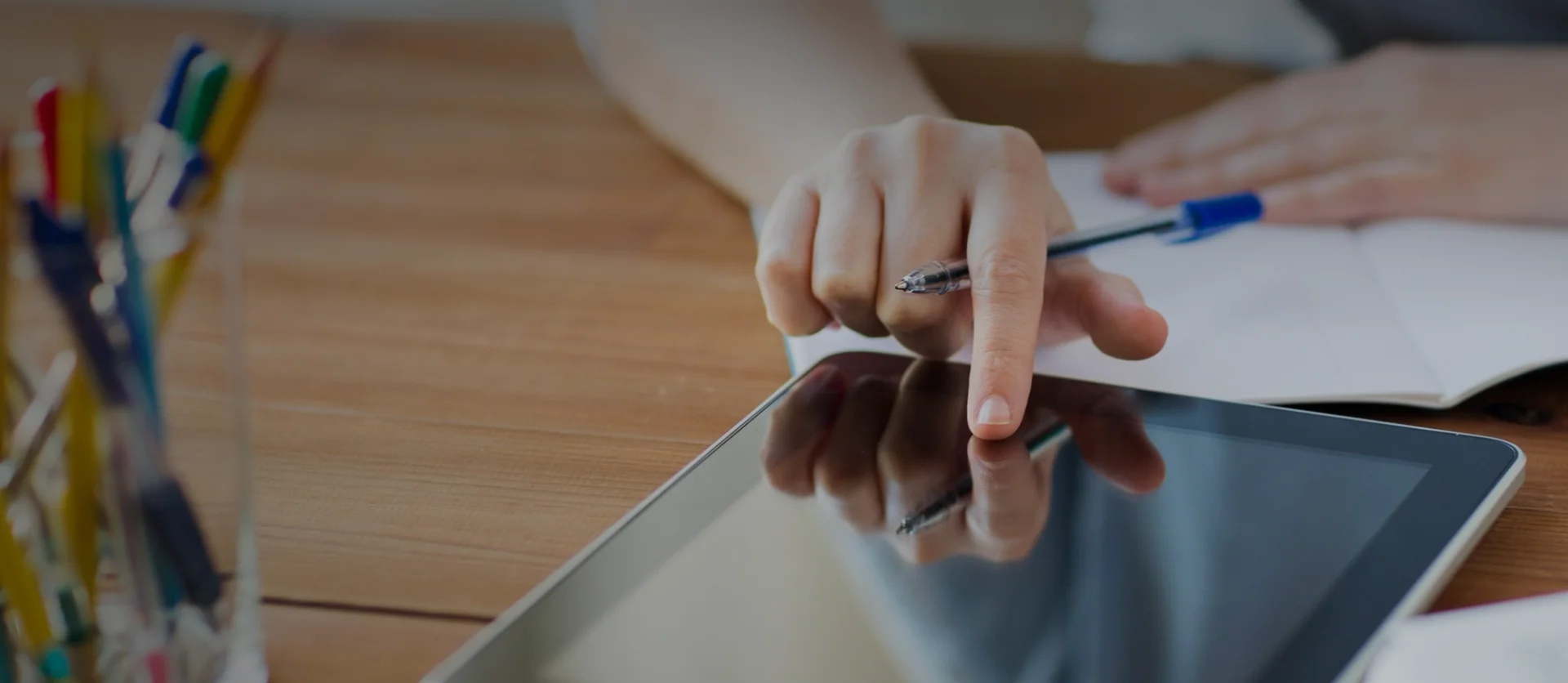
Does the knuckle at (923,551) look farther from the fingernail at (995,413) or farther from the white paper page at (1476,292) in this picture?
the white paper page at (1476,292)

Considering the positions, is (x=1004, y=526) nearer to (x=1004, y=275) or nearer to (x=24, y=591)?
(x=1004, y=275)

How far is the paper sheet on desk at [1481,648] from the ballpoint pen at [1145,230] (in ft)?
0.70

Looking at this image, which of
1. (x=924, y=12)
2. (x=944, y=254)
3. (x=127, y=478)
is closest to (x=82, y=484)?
(x=127, y=478)

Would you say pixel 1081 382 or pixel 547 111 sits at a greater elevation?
pixel 547 111

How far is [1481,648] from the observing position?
330mm

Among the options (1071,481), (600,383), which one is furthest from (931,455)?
(600,383)

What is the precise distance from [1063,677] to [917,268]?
0.21 m

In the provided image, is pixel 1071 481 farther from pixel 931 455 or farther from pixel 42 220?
pixel 42 220

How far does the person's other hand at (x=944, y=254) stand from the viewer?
495 mm

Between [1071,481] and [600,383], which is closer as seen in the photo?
[1071,481]

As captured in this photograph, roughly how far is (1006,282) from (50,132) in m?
0.32

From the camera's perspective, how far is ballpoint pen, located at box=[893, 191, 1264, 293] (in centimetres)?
50

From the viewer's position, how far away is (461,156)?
815 mm

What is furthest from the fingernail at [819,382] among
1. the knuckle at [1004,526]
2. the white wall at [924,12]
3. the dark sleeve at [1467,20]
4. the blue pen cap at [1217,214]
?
the white wall at [924,12]
